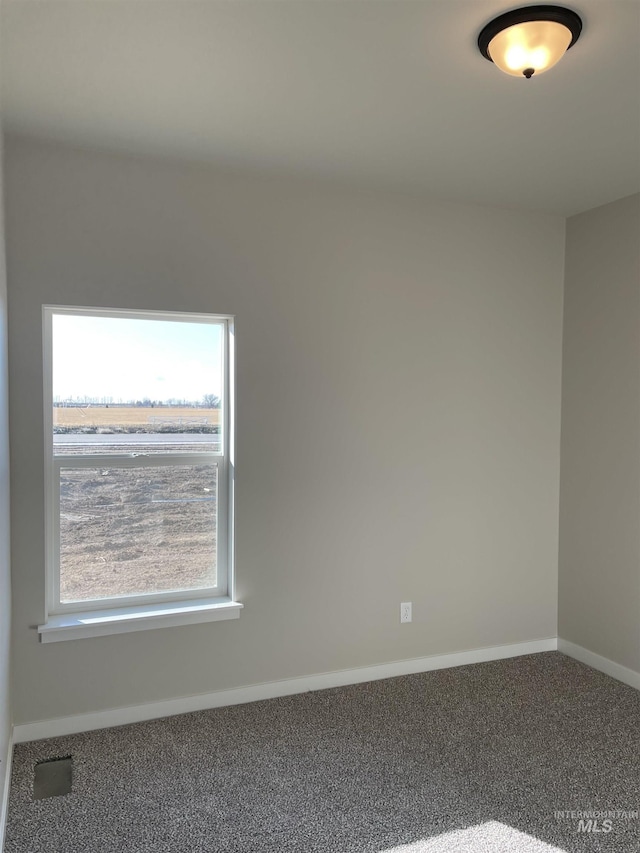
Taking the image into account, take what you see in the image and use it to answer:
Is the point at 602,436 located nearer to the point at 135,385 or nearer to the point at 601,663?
the point at 601,663

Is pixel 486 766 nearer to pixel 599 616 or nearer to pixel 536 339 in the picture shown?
pixel 599 616

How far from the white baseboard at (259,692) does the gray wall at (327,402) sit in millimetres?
44

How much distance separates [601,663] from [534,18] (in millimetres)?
3195

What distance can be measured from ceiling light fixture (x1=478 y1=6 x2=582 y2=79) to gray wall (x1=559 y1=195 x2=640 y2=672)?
172cm

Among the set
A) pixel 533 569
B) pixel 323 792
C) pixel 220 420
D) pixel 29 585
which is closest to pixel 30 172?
pixel 220 420

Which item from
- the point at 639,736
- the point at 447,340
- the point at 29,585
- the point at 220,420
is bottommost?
the point at 639,736

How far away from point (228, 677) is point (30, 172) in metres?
2.48

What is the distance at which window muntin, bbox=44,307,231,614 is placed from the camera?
2.84m

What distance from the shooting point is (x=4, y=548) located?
241cm

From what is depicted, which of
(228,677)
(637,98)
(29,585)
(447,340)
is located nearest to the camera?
(637,98)

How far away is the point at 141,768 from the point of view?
250 centimetres

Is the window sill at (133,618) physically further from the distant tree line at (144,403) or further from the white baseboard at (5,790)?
the distant tree line at (144,403)

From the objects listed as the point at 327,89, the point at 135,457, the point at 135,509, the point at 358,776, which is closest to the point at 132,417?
the point at 135,457

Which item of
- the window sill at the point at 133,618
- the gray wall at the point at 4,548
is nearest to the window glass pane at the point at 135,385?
the gray wall at the point at 4,548
